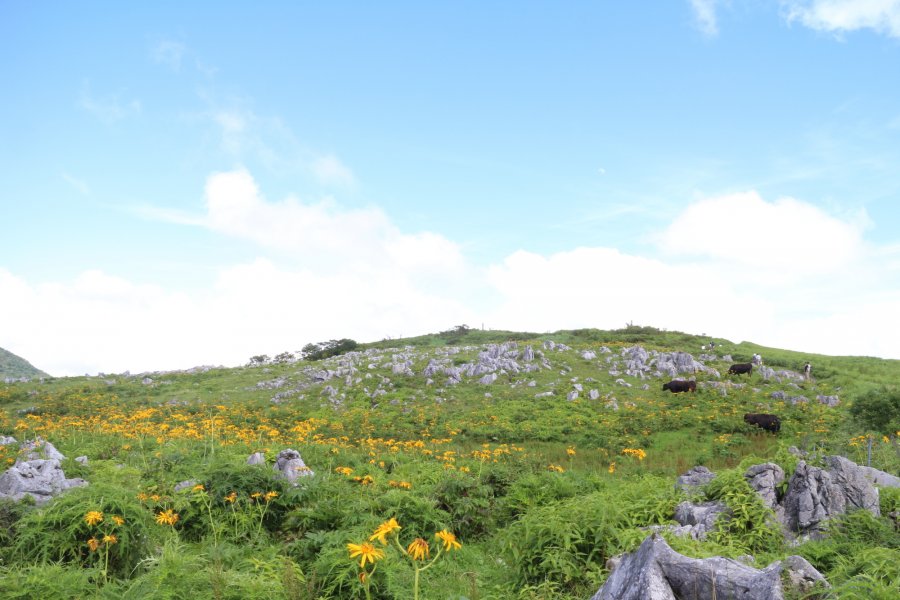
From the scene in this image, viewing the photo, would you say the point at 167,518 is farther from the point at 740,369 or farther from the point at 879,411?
the point at 740,369

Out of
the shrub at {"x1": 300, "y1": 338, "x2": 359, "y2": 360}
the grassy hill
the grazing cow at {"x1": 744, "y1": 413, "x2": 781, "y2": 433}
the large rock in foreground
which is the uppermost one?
the shrub at {"x1": 300, "y1": 338, "x2": 359, "y2": 360}

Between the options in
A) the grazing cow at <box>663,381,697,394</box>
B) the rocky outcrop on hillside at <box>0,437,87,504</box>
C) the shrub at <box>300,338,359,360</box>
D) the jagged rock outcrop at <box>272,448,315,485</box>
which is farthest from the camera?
the shrub at <box>300,338,359,360</box>

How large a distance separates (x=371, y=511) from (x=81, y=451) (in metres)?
8.32

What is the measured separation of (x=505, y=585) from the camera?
Result: 24.2 ft

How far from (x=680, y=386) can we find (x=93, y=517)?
28737 millimetres

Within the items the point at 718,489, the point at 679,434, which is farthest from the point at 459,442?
the point at 718,489

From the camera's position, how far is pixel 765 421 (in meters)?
23.0

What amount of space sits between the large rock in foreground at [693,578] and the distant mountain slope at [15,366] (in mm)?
92195

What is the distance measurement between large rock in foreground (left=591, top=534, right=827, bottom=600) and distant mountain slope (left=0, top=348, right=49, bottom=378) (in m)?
92.2

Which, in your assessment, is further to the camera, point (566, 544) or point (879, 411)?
point (879, 411)

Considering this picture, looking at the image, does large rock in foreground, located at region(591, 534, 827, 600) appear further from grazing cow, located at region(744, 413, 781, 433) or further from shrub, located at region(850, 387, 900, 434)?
grazing cow, located at region(744, 413, 781, 433)

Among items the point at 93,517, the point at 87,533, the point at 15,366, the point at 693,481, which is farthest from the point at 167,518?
the point at 15,366

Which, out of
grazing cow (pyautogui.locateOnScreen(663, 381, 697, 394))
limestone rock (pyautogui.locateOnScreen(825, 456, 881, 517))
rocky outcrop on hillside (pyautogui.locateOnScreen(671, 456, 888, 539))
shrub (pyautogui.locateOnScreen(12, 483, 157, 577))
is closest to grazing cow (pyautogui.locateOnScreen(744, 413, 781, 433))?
grazing cow (pyautogui.locateOnScreen(663, 381, 697, 394))

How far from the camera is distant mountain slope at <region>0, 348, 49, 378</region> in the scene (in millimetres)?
75969
